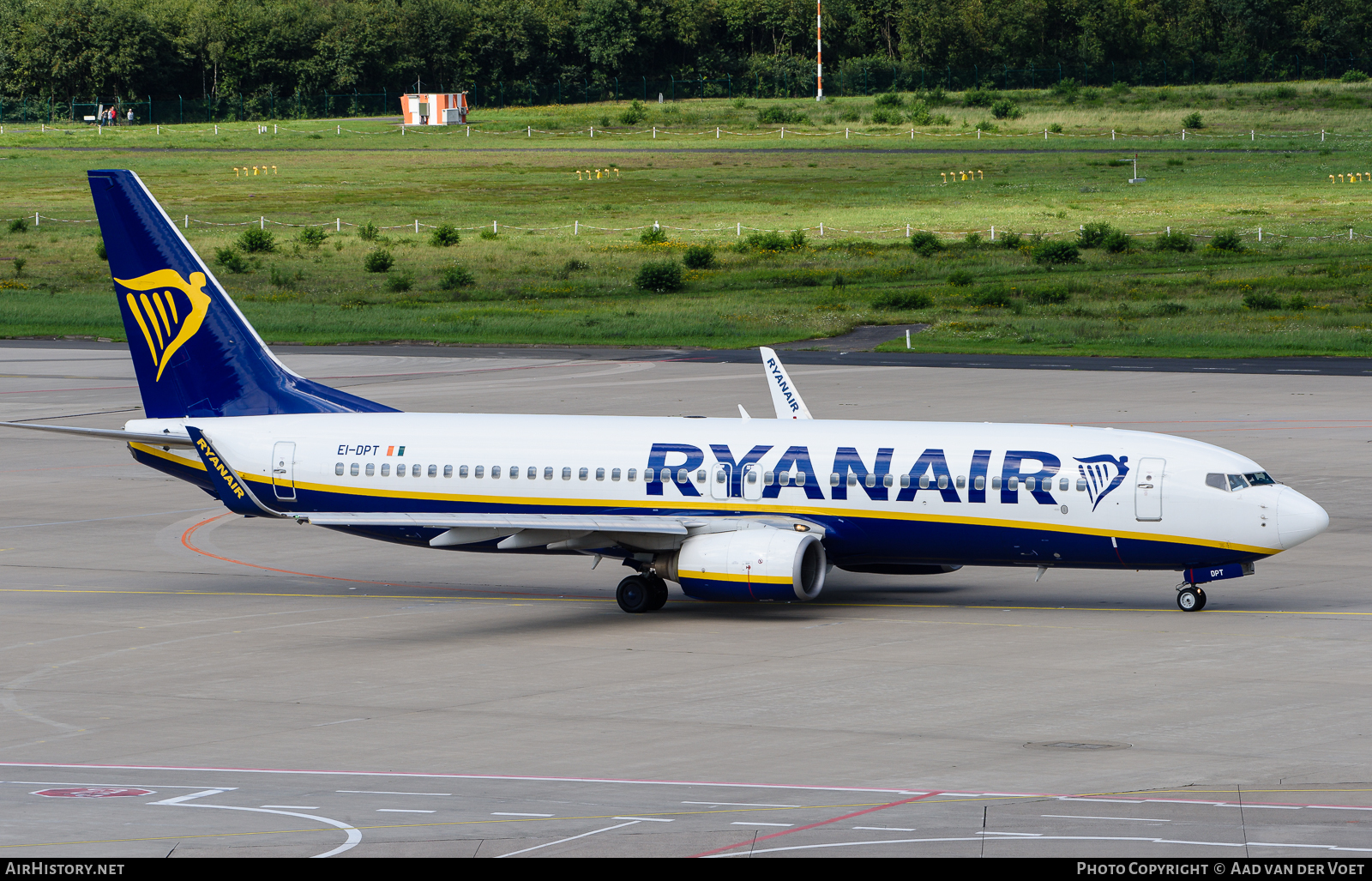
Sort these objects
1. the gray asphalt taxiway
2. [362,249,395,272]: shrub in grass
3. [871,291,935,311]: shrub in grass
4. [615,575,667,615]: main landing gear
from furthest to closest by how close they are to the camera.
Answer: [362,249,395,272]: shrub in grass < [871,291,935,311]: shrub in grass < [615,575,667,615]: main landing gear < the gray asphalt taxiway

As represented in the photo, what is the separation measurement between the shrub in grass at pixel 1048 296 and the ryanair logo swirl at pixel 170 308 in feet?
234

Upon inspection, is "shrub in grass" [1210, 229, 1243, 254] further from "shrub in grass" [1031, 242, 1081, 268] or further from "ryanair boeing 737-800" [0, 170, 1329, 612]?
"ryanair boeing 737-800" [0, 170, 1329, 612]

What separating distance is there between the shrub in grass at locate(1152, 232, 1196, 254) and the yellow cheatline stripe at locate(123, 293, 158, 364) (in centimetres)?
9627

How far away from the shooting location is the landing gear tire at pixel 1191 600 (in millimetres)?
37250

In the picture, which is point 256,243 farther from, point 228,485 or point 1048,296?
point 228,485

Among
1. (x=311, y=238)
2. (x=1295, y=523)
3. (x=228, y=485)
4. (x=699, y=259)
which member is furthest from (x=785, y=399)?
(x=311, y=238)

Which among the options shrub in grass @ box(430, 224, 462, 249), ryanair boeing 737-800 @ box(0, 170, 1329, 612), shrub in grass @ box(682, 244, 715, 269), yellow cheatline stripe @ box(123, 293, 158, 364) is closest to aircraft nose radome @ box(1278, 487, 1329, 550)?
ryanair boeing 737-800 @ box(0, 170, 1329, 612)

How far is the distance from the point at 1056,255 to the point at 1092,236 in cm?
736

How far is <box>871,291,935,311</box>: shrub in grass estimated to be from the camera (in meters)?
106

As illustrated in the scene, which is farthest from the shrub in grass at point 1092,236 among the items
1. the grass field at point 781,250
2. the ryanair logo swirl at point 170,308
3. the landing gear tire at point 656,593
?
the landing gear tire at point 656,593

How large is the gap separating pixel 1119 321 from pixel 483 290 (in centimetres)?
4465

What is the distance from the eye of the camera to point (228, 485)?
41219 mm

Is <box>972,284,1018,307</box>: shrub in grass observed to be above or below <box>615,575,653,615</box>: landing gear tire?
above
